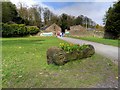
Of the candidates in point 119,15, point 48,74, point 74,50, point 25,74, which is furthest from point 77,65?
point 119,15

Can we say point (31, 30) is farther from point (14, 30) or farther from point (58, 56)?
point (58, 56)

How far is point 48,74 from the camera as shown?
635 centimetres

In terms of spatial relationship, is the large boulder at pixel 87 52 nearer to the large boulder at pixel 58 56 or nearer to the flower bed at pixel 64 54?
the flower bed at pixel 64 54

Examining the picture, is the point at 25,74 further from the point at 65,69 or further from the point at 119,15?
the point at 119,15

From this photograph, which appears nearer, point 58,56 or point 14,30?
point 58,56

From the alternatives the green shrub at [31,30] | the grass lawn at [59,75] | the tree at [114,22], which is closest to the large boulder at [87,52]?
the grass lawn at [59,75]

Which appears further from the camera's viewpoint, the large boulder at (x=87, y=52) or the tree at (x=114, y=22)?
the tree at (x=114, y=22)

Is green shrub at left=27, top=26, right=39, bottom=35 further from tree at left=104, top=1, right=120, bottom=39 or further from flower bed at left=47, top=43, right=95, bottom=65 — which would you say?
flower bed at left=47, top=43, right=95, bottom=65

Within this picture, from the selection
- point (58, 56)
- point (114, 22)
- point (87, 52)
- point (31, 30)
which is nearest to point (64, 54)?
point (58, 56)

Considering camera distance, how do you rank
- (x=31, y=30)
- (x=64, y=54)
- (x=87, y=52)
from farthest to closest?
(x=31, y=30)
(x=87, y=52)
(x=64, y=54)

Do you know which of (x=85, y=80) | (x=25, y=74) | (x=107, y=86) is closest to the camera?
(x=107, y=86)

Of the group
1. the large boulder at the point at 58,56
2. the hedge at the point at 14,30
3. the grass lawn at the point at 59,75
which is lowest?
the grass lawn at the point at 59,75

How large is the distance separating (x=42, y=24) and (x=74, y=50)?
77.3m

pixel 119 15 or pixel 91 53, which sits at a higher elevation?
pixel 119 15
